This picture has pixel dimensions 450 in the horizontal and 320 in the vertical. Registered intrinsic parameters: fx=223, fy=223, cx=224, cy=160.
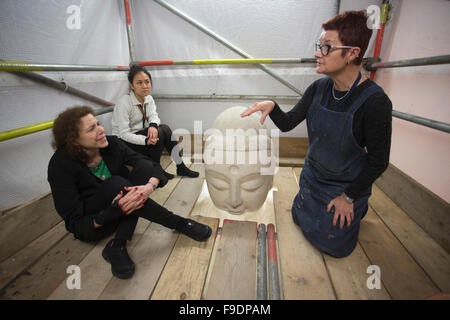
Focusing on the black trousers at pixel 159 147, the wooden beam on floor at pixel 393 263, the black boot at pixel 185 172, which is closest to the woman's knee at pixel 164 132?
the black trousers at pixel 159 147

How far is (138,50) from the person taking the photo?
3076 mm

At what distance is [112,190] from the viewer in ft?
4.68

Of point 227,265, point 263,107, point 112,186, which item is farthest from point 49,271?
point 263,107

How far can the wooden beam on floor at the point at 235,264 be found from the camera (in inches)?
49.4

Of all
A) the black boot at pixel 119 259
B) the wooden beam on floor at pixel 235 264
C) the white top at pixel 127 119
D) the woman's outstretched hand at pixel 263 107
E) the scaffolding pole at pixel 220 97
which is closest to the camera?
the wooden beam on floor at pixel 235 264

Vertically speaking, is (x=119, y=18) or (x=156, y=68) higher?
(x=119, y=18)

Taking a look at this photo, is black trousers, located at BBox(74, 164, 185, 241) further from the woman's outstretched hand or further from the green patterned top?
the woman's outstretched hand

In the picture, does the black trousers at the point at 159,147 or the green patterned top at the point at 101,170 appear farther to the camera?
the black trousers at the point at 159,147

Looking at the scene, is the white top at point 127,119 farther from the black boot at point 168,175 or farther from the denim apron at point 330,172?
the denim apron at point 330,172

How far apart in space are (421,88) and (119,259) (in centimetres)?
279

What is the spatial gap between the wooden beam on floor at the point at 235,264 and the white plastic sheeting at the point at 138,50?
157cm

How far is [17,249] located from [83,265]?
0.55 m
